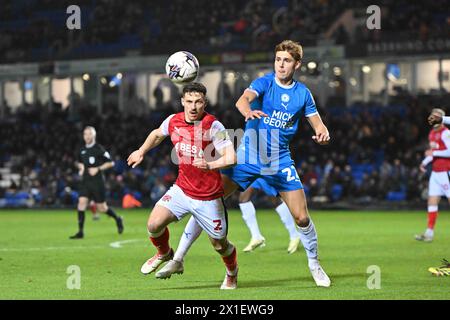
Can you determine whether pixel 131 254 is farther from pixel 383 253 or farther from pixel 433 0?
pixel 433 0

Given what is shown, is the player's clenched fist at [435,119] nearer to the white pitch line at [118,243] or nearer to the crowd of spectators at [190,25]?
the white pitch line at [118,243]

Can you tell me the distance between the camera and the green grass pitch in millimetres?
10430

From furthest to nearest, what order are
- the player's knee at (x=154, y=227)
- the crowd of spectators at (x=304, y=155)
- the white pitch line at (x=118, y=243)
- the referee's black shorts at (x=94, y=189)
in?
1. the crowd of spectators at (x=304, y=155)
2. the referee's black shorts at (x=94, y=189)
3. the white pitch line at (x=118, y=243)
4. the player's knee at (x=154, y=227)

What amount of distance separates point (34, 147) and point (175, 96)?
6.99 metres

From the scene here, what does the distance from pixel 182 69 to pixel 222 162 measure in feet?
5.04

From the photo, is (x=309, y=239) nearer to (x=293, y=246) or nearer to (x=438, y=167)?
(x=293, y=246)

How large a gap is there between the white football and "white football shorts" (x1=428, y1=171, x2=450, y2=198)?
893cm

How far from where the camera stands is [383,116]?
113 ft

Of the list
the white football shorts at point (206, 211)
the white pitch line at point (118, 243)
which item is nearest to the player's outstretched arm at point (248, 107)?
the white football shorts at point (206, 211)

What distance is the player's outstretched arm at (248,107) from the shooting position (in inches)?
403

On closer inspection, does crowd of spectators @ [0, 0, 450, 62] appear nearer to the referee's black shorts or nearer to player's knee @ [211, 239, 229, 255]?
the referee's black shorts

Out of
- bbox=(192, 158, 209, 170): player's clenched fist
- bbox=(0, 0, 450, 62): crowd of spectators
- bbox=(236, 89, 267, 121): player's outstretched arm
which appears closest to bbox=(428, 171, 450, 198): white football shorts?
bbox=(236, 89, 267, 121): player's outstretched arm

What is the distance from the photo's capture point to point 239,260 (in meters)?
14.7

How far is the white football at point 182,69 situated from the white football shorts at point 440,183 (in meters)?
8.93
